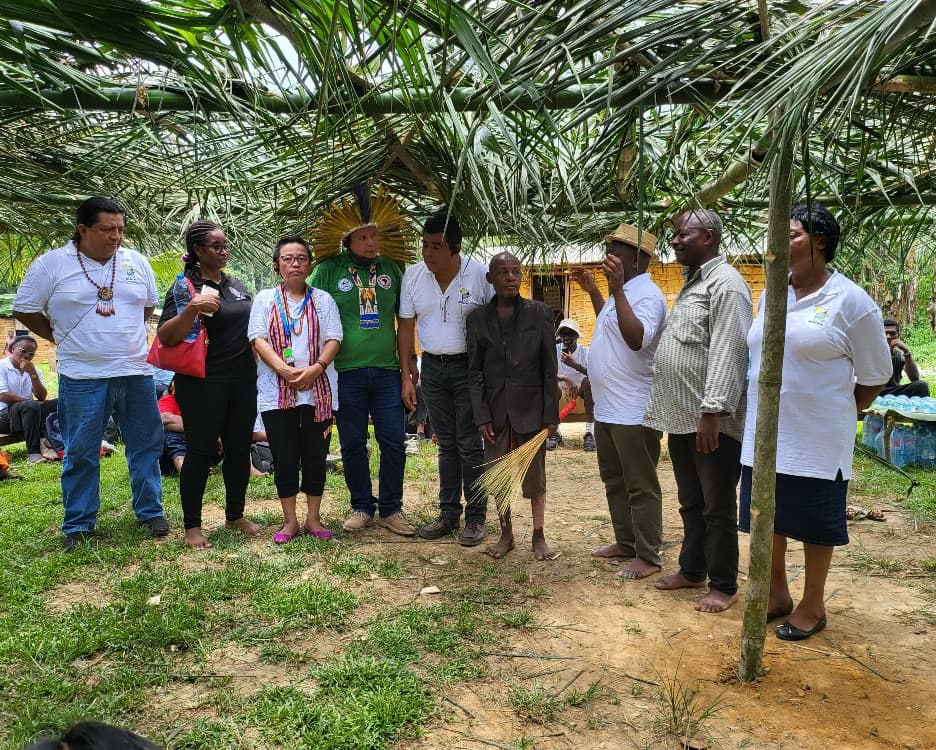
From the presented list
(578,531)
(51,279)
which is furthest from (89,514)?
(578,531)

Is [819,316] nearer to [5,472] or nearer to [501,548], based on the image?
[501,548]

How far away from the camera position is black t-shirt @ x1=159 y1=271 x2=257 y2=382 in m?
4.59

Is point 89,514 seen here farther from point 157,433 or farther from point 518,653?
point 518,653

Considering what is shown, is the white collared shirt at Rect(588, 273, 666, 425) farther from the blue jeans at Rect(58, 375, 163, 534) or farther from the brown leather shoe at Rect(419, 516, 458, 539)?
the blue jeans at Rect(58, 375, 163, 534)

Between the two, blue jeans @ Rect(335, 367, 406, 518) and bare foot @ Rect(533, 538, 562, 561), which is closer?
bare foot @ Rect(533, 538, 562, 561)

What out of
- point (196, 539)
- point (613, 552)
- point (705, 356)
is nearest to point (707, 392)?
point (705, 356)

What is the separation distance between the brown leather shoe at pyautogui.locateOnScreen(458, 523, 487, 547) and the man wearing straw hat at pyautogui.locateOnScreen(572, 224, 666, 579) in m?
0.94

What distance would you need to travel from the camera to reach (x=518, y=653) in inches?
123

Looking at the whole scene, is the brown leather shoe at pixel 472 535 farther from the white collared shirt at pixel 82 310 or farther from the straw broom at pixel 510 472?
the white collared shirt at pixel 82 310

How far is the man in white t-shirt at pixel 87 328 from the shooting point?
4422mm

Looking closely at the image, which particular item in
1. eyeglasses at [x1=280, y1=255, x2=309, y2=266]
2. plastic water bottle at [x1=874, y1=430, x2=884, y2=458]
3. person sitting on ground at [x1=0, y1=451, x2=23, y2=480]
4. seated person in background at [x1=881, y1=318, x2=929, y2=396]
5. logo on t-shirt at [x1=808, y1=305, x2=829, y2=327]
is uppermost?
eyeglasses at [x1=280, y1=255, x2=309, y2=266]

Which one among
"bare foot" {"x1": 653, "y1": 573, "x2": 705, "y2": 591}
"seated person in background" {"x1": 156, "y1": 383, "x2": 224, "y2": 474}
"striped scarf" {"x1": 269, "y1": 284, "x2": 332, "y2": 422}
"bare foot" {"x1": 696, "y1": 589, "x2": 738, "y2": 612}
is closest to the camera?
"bare foot" {"x1": 696, "y1": 589, "x2": 738, "y2": 612}

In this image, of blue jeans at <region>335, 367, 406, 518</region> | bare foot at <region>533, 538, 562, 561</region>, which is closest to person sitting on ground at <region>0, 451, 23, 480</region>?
blue jeans at <region>335, 367, 406, 518</region>

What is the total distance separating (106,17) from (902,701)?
10.8 feet
